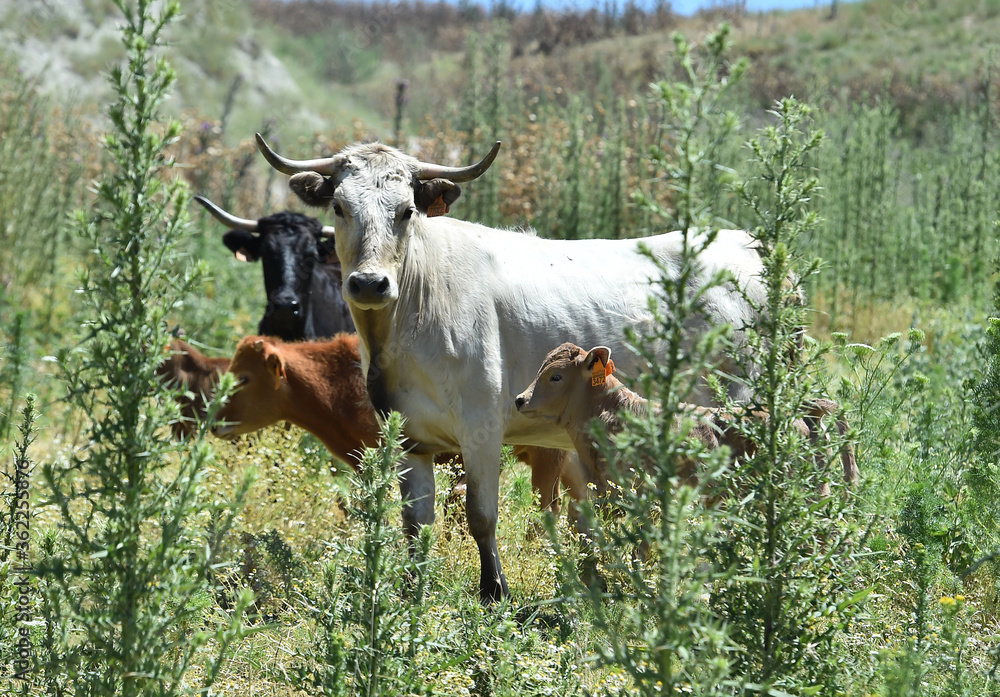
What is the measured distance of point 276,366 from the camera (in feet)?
20.9

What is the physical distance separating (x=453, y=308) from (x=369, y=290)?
25.7 inches

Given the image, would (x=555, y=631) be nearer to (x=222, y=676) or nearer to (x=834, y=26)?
(x=222, y=676)

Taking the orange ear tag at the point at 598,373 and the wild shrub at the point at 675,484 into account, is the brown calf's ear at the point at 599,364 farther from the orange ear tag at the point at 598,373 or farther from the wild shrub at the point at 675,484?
the wild shrub at the point at 675,484

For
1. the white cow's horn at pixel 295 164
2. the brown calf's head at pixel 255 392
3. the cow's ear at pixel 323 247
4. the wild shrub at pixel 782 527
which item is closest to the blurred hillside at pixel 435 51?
the cow's ear at pixel 323 247

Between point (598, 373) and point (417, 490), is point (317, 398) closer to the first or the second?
point (417, 490)

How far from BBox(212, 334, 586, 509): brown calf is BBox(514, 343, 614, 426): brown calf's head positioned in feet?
4.15

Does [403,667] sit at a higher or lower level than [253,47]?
lower

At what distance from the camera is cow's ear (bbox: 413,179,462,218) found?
5.54 meters

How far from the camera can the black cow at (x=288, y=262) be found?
25.5ft

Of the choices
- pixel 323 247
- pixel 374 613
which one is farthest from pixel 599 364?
pixel 323 247

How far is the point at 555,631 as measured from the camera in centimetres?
418

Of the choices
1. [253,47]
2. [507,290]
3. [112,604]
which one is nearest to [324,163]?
[507,290]

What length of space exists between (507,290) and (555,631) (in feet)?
7.04

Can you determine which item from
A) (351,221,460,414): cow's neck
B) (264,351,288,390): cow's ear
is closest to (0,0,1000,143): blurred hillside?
(264,351,288,390): cow's ear
